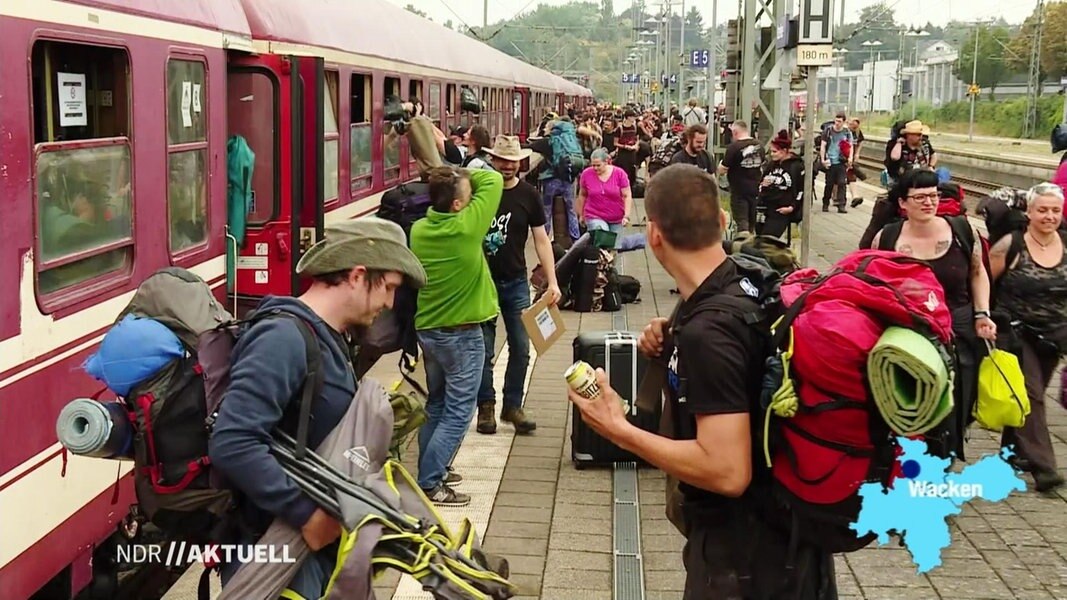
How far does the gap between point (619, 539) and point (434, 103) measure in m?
9.84

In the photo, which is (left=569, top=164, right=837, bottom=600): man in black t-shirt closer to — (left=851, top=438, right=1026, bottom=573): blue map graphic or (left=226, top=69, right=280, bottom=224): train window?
Result: (left=851, top=438, right=1026, bottom=573): blue map graphic

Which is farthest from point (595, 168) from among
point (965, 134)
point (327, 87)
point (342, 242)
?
point (965, 134)

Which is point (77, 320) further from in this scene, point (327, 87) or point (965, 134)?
point (965, 134)

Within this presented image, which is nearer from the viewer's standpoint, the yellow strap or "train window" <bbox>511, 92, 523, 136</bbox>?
the yellow strap

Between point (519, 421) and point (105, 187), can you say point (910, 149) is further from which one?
point (105, 187)

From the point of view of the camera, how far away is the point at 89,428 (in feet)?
10.2

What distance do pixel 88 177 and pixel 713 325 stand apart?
2.86 m

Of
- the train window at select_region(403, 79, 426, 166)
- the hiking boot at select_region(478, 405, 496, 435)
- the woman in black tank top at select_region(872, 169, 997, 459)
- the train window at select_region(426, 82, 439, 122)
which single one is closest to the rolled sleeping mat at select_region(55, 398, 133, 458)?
the woman in black tank top at select_region(872, 169, 997, 459)

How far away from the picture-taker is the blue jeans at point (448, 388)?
21.0ft

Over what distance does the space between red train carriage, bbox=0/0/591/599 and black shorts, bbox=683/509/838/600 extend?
1878mm

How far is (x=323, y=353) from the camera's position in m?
3.18

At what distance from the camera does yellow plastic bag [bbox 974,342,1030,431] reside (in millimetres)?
4324

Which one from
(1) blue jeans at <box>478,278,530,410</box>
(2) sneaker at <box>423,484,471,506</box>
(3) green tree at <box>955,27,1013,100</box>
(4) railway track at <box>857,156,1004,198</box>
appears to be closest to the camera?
(2) sneaker at <box>423,484,471,506</box>

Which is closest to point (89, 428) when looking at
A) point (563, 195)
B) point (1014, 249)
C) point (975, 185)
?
point (1014, 249)
